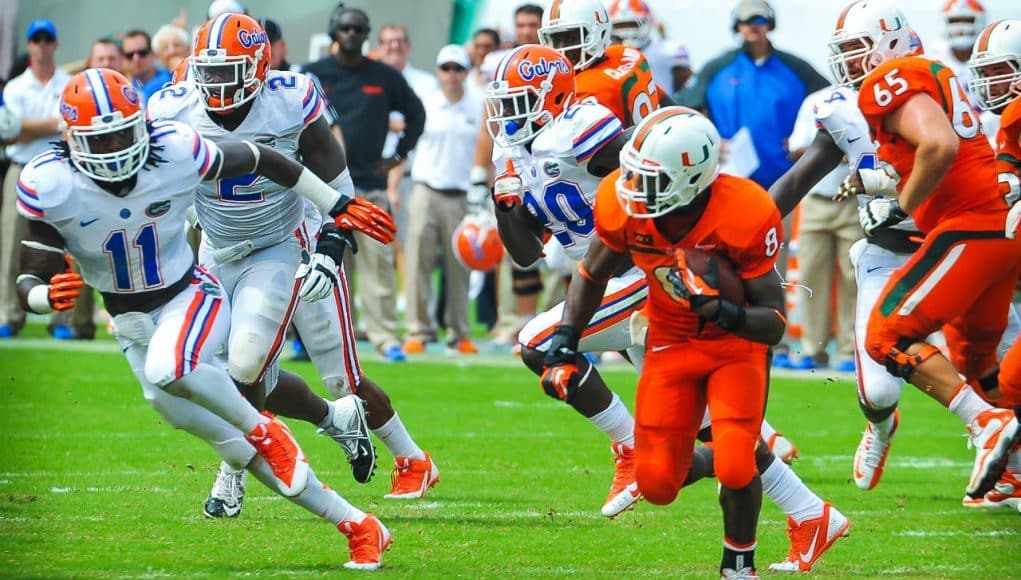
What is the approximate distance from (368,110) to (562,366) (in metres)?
6.16

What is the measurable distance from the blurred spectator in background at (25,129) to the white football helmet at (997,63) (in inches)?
259

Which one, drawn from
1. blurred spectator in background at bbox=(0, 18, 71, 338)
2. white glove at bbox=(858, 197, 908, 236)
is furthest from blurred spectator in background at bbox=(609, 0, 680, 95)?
blurred spectator in background at bbox=(0, 18, 71, 338)

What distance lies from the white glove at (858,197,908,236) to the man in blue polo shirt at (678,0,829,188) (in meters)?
4.11

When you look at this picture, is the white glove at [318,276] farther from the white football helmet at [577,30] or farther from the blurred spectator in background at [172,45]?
the blurred spectator in background at [172,45]

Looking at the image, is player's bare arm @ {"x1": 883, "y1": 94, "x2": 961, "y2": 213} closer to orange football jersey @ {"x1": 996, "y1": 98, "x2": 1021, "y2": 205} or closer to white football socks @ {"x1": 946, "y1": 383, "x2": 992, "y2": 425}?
orange football jersey @ {"x1": 996, "y1": 98, "x2": 1021, "y2": 205}

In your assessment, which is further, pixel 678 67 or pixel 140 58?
pixel 678 67

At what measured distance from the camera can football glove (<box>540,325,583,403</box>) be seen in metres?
5.03

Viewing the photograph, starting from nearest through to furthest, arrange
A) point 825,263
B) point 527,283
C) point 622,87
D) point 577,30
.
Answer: point 622,87 → point 577,30 → point 825,263 → point 527,283

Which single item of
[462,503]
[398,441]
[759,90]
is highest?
[759,90]

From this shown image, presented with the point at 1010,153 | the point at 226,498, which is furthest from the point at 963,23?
the point at 226,498

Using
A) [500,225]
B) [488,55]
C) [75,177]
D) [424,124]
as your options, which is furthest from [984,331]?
[488,55]

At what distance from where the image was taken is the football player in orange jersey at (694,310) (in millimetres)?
4797

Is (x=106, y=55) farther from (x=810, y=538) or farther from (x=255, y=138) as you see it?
(x=810, y=538)

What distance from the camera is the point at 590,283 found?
17.1 feet
